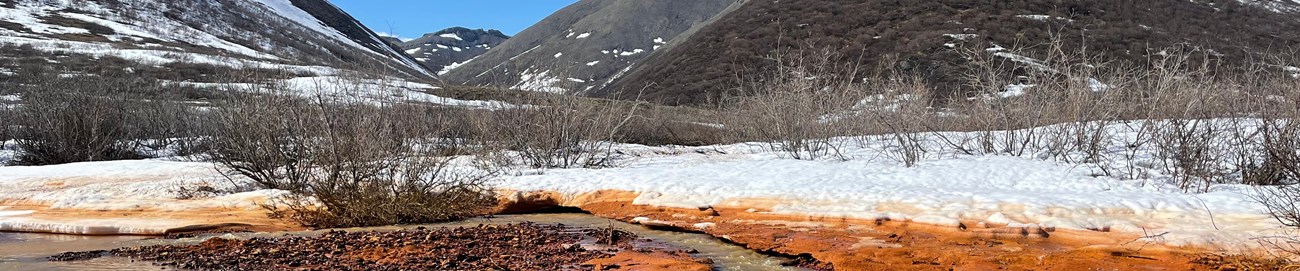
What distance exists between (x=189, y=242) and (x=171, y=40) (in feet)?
248

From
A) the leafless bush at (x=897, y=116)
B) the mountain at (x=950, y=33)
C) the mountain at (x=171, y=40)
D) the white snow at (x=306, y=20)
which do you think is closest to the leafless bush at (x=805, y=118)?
the leafless bush at (x=897, y=116)

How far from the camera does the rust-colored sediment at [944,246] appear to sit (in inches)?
290

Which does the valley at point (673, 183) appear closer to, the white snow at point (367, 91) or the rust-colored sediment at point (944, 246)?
the rust-colored sediment at point (944, 246)

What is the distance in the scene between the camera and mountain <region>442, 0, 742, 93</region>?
12001 centimetres

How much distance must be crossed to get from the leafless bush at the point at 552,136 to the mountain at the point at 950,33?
29.5 metres

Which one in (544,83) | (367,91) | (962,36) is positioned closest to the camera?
(544,83)

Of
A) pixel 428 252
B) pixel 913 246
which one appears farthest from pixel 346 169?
pixel 913 246

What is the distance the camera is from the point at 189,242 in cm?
982

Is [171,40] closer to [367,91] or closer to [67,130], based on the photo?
[67,130]

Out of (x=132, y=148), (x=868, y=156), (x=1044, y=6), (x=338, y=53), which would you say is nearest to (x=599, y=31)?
(x=338, y=53)

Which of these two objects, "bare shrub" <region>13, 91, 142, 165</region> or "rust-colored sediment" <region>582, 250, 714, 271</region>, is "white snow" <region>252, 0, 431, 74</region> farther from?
"rust-colored sediment" <region>582, 250, 714, 271</region>

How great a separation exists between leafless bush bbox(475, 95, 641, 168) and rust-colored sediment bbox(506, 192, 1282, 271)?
7865 mm

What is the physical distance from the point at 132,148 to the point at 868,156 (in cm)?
2201

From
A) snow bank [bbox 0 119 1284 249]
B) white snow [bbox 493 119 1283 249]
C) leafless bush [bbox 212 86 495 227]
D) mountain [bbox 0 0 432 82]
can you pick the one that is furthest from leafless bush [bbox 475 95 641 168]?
mountain [bbox 0 0 432 82]
